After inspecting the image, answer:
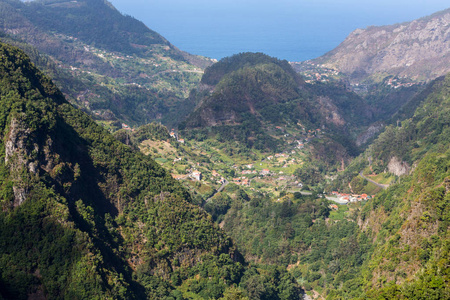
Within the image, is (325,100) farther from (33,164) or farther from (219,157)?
(33,164)

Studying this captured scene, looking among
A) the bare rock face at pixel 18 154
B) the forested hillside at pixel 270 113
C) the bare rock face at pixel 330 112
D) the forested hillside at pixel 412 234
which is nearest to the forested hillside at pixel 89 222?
the bare rock face at pixel 18 154

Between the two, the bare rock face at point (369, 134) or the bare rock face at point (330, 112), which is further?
the bare rock face at point (330, 112)

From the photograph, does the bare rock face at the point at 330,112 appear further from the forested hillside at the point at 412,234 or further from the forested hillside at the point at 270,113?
the forested hillside at the point at 412,234

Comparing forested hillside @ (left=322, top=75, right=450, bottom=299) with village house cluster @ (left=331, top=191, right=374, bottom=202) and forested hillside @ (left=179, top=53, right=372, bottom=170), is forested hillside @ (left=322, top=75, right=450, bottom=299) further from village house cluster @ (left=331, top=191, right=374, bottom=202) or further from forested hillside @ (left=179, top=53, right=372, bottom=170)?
forested hillside @ (left=179, top=53, right=372, bottom=170)

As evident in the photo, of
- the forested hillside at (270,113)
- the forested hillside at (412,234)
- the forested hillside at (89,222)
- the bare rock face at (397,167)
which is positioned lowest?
the forested hillside at (89,222)

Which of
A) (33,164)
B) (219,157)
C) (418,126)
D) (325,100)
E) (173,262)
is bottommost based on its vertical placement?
(173,262)

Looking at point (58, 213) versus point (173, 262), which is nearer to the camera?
point (58, 213)

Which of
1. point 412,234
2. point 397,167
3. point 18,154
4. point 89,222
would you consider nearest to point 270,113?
point 397,167

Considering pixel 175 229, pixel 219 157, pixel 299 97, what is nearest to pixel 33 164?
pixel 175 229

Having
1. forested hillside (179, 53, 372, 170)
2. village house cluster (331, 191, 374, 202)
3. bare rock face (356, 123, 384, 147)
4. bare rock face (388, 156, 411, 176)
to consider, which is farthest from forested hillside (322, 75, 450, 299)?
bare rock face (356, 123, 384, 147)
